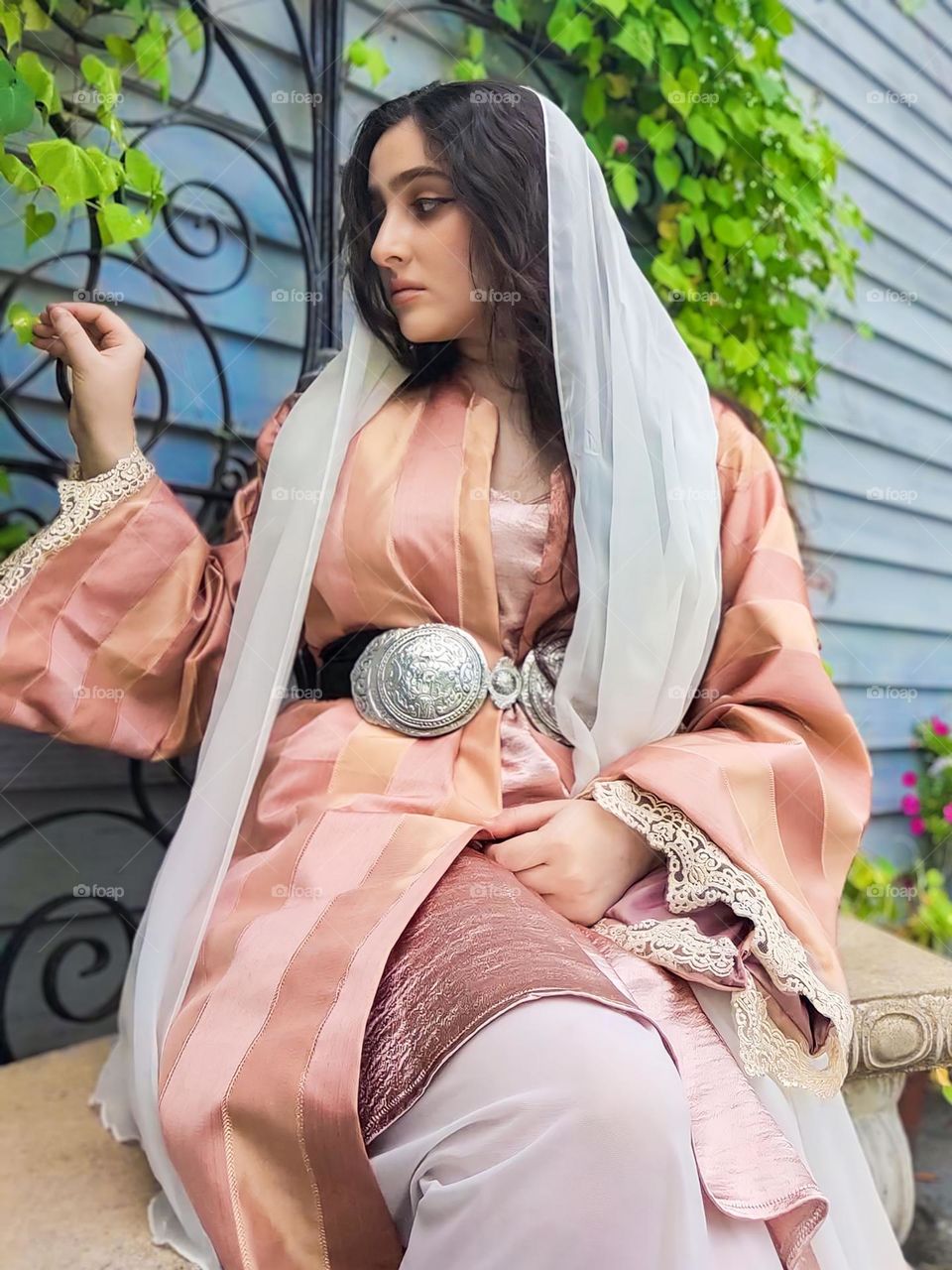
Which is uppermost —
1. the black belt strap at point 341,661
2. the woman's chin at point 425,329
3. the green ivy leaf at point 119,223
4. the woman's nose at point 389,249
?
the woman's nose at point 389,249

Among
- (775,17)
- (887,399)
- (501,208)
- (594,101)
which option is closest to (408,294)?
(501,208)

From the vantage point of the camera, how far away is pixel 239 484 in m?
1.72

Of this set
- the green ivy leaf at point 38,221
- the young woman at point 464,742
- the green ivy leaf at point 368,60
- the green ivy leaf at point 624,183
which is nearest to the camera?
the young woman at point 464,742

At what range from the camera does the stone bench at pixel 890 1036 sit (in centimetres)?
136

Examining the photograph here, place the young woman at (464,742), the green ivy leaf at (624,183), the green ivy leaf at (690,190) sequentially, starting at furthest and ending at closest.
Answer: the green ivy leaf at (690,190) → the green ivy leaf at (624,183) → the young woman at (464,742)

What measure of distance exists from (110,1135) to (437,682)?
66 centimetres

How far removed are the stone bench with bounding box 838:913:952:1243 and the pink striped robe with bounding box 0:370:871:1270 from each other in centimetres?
32

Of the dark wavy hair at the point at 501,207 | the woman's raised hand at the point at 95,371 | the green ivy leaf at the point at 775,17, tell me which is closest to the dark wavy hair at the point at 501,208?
the dark wavy hair at the point at 501,207

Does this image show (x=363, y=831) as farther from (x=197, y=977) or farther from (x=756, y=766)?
(x=756, y=766)

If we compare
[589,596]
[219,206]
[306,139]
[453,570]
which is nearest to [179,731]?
[453,570]

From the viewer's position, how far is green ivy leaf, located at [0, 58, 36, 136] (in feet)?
3.90

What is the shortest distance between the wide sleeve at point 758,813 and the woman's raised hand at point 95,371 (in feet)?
2.30

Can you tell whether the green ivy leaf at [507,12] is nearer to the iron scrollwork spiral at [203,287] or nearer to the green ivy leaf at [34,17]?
the iron scrollwork spiral at [203,287]

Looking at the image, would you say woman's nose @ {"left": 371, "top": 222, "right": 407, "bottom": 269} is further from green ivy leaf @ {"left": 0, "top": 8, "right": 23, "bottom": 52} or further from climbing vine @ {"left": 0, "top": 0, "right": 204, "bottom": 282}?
green ivy leaf @ {"left": 0, "top": 8, "right": 23, "bottom": 52}
